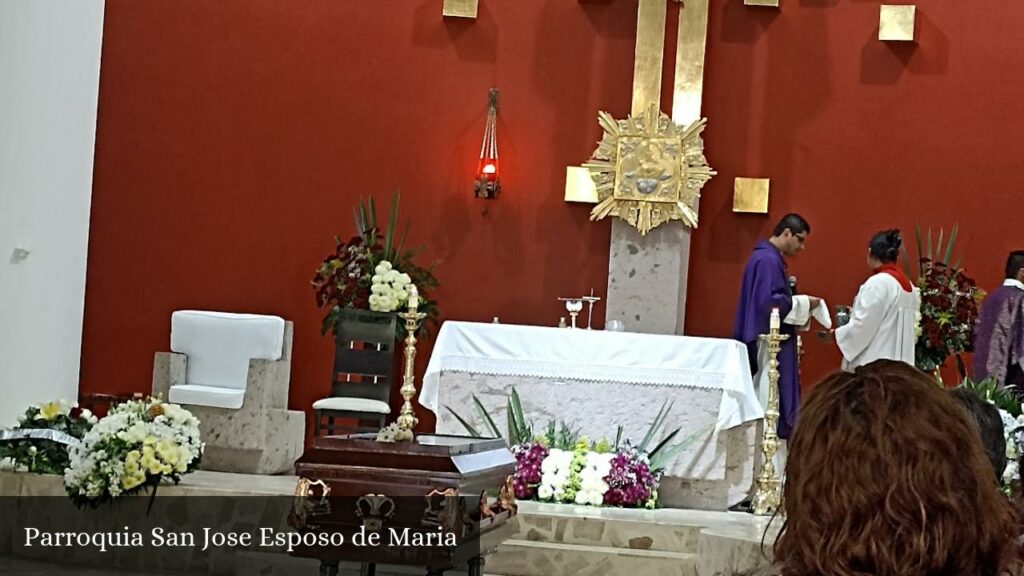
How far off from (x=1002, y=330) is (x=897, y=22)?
Result: 2.01 meters

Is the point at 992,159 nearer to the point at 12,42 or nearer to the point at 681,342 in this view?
the point at 681,342

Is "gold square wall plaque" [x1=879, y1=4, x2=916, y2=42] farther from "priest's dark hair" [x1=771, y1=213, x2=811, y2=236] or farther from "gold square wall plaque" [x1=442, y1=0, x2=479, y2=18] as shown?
"gold square wall plaque" [x1=442, y1=0, x2=479, y2=18]

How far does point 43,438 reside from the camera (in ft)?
21.2

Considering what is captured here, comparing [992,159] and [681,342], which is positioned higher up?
[992,159]

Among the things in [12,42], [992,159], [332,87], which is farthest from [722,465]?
[12,42]

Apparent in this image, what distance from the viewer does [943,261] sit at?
8.45 meters

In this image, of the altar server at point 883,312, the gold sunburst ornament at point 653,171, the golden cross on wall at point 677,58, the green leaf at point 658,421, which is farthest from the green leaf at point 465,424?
the altar server at point 883,312

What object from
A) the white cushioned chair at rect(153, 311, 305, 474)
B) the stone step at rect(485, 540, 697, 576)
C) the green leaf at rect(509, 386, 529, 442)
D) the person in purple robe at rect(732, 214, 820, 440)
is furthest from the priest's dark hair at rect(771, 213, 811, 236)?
the white cushioned chair at rect(153, 311, 305, 474)

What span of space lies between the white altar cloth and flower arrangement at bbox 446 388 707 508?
0.98 ft

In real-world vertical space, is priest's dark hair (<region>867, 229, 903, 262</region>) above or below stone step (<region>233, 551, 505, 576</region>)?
above

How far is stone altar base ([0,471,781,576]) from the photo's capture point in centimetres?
597

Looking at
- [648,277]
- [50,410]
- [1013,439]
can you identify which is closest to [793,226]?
[648,277]

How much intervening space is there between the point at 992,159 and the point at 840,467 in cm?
746

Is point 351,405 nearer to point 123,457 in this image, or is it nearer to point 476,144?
point 123,457
